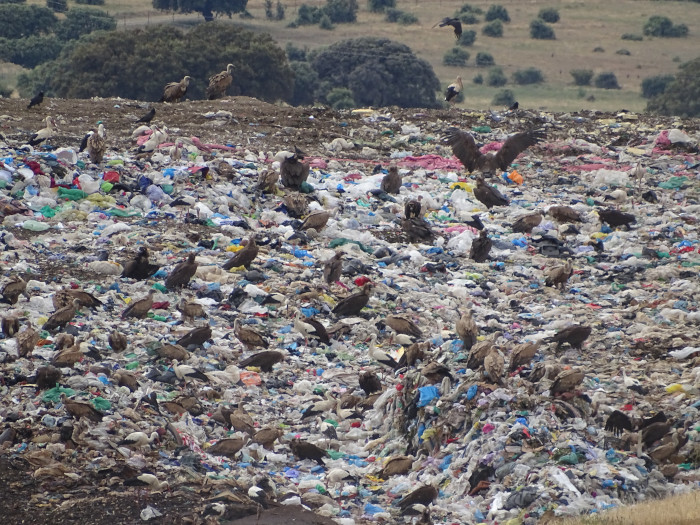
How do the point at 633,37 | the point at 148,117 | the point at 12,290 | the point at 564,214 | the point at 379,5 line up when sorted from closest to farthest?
the point at 12,290
the point at 564,214
the point at 148,117
the point at 633,37
the point at 379,5

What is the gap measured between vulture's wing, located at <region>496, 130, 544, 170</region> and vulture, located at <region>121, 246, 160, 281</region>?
584 centimetres

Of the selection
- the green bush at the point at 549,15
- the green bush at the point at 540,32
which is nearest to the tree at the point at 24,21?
the green bush at the point at 540,32

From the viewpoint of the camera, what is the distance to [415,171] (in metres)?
13.8

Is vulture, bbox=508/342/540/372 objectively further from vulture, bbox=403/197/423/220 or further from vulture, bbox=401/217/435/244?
vulture, bbox=403/197/423/220

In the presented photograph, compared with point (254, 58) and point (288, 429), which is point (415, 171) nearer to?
point (288, 429)

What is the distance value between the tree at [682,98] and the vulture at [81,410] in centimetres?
2712

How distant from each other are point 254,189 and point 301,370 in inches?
164

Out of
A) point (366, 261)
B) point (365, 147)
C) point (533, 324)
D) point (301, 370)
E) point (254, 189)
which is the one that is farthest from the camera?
point (365, 147)

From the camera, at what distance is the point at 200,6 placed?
42.7 metres

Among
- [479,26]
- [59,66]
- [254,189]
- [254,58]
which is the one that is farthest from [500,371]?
[479,26]

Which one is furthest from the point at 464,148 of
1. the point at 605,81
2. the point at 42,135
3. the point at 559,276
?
the point at 605,81

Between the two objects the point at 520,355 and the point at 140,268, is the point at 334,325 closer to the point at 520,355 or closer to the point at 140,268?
the point at 140,268

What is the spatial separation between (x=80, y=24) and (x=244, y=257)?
103 ft

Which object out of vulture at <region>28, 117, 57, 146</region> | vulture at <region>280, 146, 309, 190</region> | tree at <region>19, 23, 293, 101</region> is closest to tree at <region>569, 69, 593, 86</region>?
tree at <region>19, 23, 293, 101</region>
